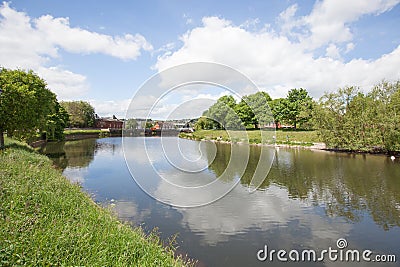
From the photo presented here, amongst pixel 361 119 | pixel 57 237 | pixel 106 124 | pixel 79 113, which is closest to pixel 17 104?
pixel 57 237

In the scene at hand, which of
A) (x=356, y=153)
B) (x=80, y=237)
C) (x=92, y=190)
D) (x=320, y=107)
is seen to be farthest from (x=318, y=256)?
(x=320, y=107)

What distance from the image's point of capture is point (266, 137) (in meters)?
50.0

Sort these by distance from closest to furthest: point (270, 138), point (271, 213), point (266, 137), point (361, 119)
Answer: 1. point (271, 213)
2. point (361, 119)
3. point (270, 138)
4. point (266, 137)

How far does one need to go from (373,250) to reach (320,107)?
35.6 metres

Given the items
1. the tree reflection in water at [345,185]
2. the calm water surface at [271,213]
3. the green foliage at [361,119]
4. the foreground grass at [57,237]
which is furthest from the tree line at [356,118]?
the foreground grass at [57,237]

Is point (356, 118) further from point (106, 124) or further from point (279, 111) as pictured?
point (106, 124)

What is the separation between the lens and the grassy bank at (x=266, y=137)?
145 feet

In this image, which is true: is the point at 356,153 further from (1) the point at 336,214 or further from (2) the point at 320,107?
(1) the point at 336,214

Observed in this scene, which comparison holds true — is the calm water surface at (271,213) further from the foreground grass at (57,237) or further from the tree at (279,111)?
the tree at (279,111)

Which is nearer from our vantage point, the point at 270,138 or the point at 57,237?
the point at 57,237

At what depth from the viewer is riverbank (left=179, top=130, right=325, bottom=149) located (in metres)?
42.9

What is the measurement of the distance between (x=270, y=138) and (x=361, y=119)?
16180 mm

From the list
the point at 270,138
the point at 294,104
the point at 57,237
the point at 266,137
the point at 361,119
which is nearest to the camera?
the point at 57,237

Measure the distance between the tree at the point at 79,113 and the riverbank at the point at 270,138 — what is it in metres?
43.0
